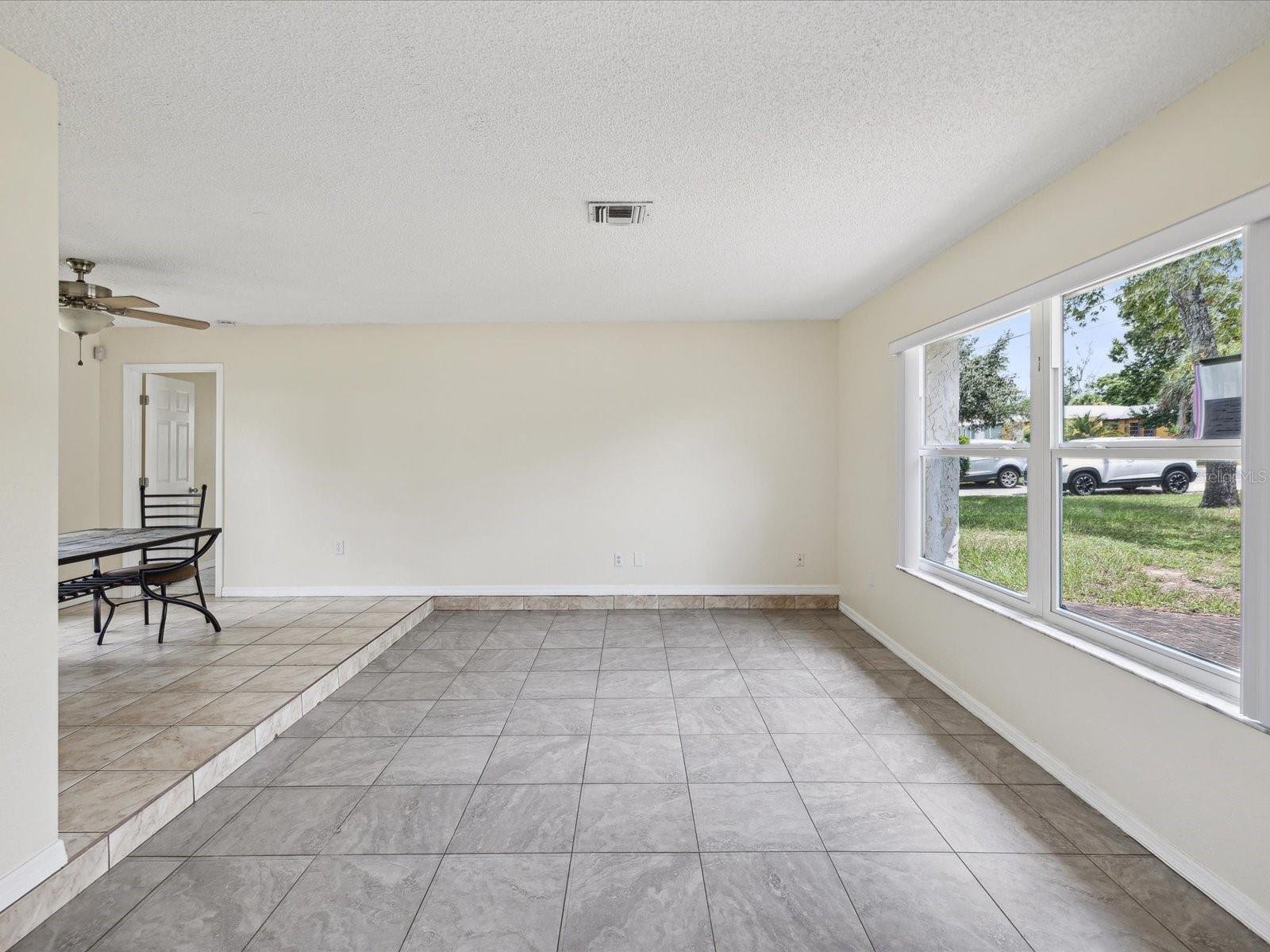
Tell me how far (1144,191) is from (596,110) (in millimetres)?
1796

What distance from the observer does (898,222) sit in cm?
293

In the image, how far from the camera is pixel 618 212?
9.11ft

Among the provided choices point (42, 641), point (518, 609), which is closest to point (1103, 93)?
point (42, 641)

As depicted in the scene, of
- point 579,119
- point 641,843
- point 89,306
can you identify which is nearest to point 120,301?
point 89,306

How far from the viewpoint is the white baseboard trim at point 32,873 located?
161 cm

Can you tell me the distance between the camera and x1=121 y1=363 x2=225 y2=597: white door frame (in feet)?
16.9

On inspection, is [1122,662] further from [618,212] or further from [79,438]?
[79,438]

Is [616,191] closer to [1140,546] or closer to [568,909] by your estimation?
[1140,546]

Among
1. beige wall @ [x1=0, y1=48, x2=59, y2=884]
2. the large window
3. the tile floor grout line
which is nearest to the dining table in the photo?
beige wall @ [x1=0, y1=48, x2=59, y2=884]

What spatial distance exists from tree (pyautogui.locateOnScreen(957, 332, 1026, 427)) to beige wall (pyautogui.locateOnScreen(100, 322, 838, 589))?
1.82 meters

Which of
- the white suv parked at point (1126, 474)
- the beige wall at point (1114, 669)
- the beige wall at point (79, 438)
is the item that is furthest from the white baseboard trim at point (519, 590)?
the white suv parked at point (1126, 474)

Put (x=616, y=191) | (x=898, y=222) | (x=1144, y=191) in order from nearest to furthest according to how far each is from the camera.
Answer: (x=1144, y=191)
(x=616, y=191)
(x=898, y=222)

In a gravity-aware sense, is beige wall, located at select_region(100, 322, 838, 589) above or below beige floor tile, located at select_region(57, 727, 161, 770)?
above

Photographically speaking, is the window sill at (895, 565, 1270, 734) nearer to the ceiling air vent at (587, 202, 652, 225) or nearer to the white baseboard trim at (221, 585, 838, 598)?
the white baseboard trim at (221, 585, 838, 598)
